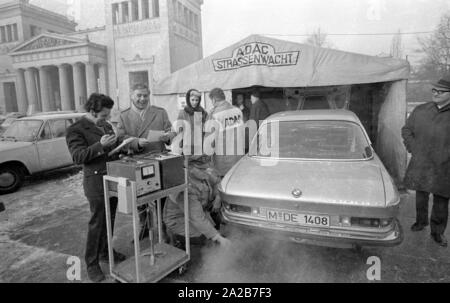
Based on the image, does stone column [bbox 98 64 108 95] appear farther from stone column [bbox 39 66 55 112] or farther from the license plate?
the license plate

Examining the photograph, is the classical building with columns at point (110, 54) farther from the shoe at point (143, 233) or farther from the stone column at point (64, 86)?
the shoe at point (143, 233)

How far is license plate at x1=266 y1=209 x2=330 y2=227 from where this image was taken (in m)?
2.43

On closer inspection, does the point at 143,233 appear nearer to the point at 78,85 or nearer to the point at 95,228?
the point at 95,228

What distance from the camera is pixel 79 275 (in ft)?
9.27

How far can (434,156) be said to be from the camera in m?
3.23

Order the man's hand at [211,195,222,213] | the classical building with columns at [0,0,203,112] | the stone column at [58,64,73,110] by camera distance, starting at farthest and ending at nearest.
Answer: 1. the stone column at [58,64,73,110]
2. the classical building with columns at [0,0,203,112]
3. the man's hand at [211,195,222,213]

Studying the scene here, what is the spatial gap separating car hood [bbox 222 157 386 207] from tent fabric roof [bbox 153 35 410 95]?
275cm

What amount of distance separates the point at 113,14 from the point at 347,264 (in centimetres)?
3424

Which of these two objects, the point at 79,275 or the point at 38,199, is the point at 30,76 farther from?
the point at 79,275

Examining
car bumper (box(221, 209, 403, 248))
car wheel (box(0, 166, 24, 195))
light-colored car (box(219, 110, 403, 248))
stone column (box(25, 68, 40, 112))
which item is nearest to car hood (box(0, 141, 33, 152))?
car wheel (box(0, 166, 24, 195))

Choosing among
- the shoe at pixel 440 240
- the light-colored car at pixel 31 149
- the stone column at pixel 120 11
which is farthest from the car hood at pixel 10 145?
the stone column at pixel 120 11

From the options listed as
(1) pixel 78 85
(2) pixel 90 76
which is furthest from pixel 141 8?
(1) pixel 78 85

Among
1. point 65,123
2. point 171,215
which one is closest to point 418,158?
point 171,215
